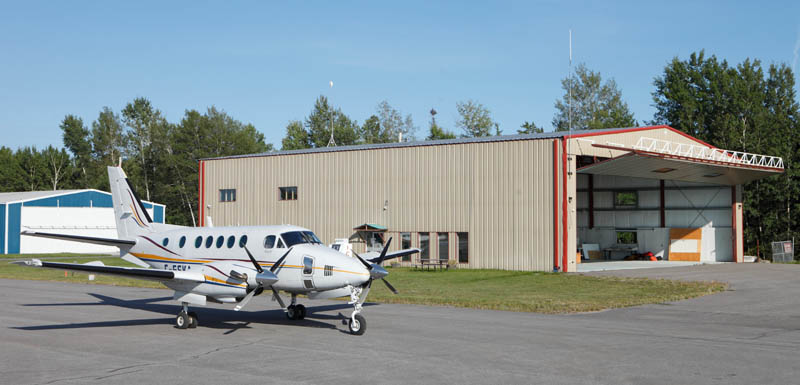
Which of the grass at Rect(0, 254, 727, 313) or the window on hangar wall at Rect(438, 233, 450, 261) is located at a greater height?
the window on hangar wall at Rect(438, 233, 450, 261)

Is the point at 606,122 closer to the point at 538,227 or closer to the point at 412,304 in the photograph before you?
the point at 538,227

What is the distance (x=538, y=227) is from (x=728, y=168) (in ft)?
46.6

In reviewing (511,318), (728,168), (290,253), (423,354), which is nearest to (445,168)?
(728,168)

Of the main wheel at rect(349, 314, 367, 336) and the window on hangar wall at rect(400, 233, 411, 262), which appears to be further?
the window on hangar wall at rect(400, 233, 411, 262)

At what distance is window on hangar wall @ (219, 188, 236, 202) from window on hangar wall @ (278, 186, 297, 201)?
13.4ft

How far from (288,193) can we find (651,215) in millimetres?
25598

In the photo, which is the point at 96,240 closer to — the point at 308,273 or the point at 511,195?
the point at 308,273

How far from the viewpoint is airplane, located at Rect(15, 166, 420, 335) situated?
16234mm

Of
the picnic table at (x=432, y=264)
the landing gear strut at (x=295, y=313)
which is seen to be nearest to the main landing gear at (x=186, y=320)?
the landing gear strut at (x=295, y=313)

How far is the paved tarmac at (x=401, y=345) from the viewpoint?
37.2ft

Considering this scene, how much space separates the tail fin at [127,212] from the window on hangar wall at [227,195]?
26.3 m

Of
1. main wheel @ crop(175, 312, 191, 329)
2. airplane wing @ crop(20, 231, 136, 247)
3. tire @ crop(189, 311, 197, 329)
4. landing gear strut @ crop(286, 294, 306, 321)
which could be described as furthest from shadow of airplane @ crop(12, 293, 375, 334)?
airplane wing @ crop(20, 231, 136, 247)

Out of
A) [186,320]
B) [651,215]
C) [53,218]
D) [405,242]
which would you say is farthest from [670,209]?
[53,218]

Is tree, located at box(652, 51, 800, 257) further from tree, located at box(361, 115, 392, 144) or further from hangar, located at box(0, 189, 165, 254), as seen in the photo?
hangar, located at box(0, 189, 165, 254)
